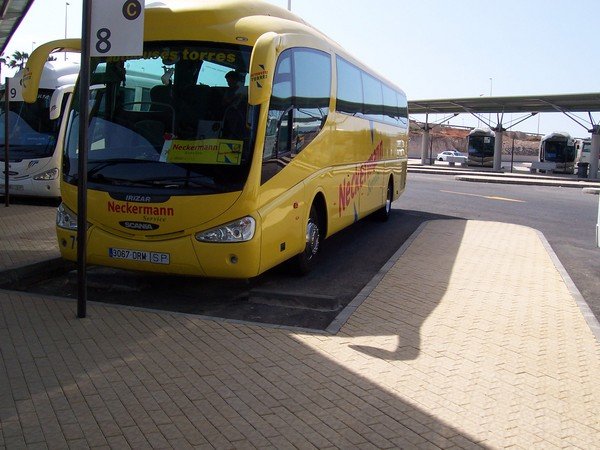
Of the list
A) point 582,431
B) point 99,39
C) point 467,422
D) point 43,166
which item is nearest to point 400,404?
point 467,422

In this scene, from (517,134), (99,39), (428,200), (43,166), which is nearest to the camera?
(99,39)

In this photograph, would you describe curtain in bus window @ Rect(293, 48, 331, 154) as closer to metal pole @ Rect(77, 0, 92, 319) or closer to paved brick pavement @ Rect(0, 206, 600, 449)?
paved brick pavement @ Rect(0, 206, 600, 449)

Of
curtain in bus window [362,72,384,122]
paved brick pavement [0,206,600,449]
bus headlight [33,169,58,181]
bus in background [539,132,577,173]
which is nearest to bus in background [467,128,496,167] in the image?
bus in background [539,132,577,173]

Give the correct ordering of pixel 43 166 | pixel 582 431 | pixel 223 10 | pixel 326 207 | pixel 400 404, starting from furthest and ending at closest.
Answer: pixel 43 166 < pixel 326 207 < pixel 223 10 < pixel 400 404 < pixel 582 431

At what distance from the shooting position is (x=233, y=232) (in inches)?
281

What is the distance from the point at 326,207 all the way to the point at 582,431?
5.56 metres

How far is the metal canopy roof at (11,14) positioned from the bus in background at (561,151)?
151 feet

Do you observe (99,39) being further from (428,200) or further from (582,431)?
(428,200)

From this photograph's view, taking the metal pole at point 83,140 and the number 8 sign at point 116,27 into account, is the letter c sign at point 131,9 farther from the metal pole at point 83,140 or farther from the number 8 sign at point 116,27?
the metal pole at point 83,140

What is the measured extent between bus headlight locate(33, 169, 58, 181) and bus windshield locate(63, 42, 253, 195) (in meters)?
8.18

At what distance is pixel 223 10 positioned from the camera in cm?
761

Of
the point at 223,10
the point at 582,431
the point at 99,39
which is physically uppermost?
the point at 223,10

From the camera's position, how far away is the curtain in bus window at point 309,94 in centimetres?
829

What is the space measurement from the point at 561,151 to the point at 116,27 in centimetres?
5336
